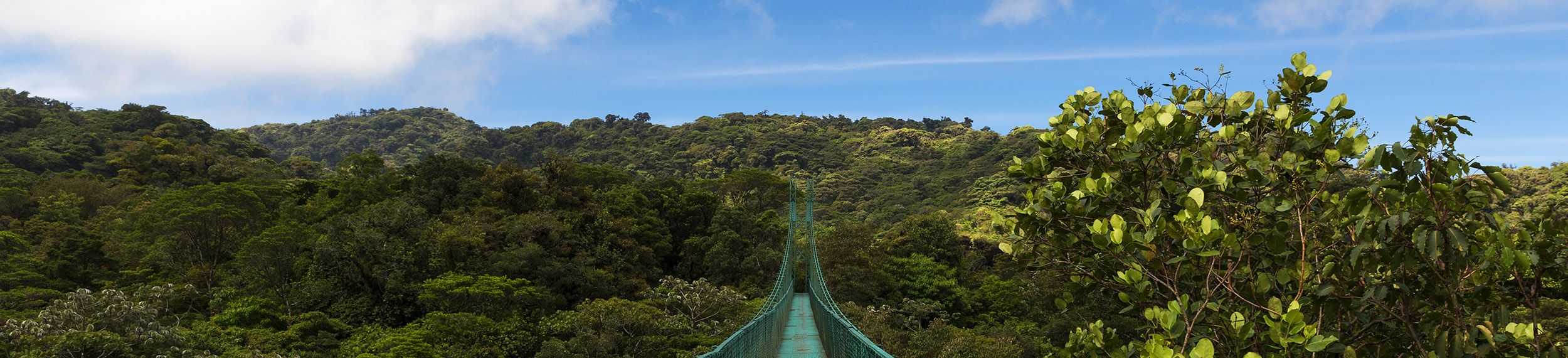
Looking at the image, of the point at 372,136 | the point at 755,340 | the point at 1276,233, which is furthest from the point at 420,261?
the point at 372,136

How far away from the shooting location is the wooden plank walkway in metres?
7.19

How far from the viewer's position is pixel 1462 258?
1.18m

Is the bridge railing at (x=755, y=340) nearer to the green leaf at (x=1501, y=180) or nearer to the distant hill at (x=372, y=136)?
the green leaf at (x=1501, y=180)

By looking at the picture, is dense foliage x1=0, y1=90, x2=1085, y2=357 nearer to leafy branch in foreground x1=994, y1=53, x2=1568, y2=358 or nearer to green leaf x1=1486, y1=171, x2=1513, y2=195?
leafy branch in foreground x1=994, y1=53, x2=1568, y2=358

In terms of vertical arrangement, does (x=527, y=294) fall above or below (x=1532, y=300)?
below

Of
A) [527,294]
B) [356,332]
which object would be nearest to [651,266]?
[527,294]

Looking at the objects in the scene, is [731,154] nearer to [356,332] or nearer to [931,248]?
[931,248]

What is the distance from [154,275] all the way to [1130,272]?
1868 cm

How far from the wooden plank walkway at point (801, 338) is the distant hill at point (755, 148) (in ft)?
65.3

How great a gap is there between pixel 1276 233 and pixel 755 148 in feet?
163

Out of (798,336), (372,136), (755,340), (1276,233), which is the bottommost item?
(798,336)

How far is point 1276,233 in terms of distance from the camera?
134cm

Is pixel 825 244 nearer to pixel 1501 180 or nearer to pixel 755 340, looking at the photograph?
pixel 755 340

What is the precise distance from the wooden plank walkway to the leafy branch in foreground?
17.5ft
